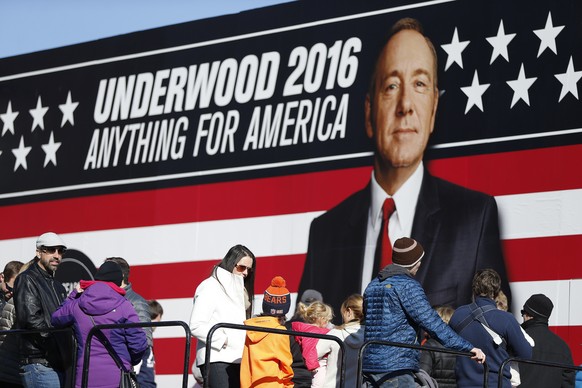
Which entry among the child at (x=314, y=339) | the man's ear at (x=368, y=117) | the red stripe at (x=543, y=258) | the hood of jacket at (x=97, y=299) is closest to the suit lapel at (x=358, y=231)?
the man's ear at (x=368, y=117)

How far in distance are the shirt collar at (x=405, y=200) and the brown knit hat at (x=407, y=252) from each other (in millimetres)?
4115

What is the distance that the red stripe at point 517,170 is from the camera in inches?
413

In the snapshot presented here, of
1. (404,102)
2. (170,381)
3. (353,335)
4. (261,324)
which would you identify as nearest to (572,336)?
(353,335)

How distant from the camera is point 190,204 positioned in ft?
44.5

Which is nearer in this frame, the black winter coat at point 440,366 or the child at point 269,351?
the child at point 269,351

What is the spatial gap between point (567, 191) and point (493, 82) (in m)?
1.37

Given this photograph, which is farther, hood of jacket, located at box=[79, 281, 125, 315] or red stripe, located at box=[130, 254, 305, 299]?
red stripe, located at box=[130, 254, 305, 299]

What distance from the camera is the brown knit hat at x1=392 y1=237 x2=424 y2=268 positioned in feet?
24.1

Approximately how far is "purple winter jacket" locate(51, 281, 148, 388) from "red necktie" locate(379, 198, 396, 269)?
4.14 m

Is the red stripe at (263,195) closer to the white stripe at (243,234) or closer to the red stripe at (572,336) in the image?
the white stripe at (243,234)

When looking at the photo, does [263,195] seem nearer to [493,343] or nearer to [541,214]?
[541,214]

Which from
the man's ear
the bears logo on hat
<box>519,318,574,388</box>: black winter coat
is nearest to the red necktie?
the man's ear

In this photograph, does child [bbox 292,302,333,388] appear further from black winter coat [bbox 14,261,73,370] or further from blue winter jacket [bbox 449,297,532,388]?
black winter coat [bbox 14,261,73,370]

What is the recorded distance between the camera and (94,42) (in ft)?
49.1
